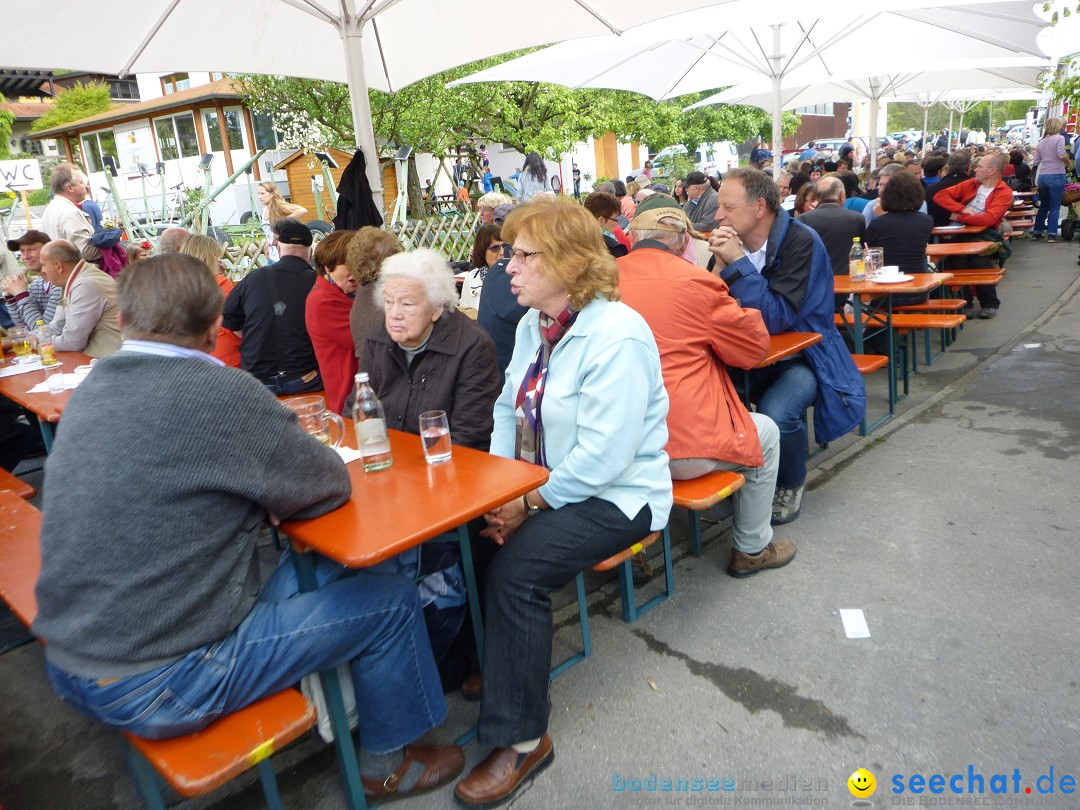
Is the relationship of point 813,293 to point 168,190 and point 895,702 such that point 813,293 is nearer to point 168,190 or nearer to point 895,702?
point 895,702

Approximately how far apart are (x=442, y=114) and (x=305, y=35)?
10994mm

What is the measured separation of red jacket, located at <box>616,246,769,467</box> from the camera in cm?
277

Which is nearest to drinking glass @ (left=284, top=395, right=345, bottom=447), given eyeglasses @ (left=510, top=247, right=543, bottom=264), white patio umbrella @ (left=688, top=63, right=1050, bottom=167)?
eyeglasses @ (left=510, top=247, right=543, bottom=264)

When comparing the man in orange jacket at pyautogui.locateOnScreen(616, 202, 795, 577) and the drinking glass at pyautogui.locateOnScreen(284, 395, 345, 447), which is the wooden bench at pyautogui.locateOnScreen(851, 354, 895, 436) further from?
the drinking glass at pyautogui.locateOnScreen(284, 395, 345, 447)

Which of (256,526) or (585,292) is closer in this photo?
(256,526)

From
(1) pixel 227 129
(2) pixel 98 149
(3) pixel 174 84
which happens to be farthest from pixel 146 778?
(2) pixel 98 149

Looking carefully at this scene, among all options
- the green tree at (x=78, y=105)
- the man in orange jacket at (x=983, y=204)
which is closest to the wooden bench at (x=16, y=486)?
the man in orange jacket at (x=983, y=204)

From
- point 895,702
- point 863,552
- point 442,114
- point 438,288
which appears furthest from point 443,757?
point 442,114

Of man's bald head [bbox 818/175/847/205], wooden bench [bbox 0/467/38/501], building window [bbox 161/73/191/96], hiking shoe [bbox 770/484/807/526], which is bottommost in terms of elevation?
hiking shoe [bbox 770/484/807/526]

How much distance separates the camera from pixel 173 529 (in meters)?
1.63

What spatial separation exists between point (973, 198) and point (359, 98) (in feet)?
21.6

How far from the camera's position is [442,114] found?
15.7 meters

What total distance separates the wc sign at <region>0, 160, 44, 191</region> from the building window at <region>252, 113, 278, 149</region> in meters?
16.8

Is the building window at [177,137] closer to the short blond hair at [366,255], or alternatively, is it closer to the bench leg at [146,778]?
the short blond hair at [366,255]
